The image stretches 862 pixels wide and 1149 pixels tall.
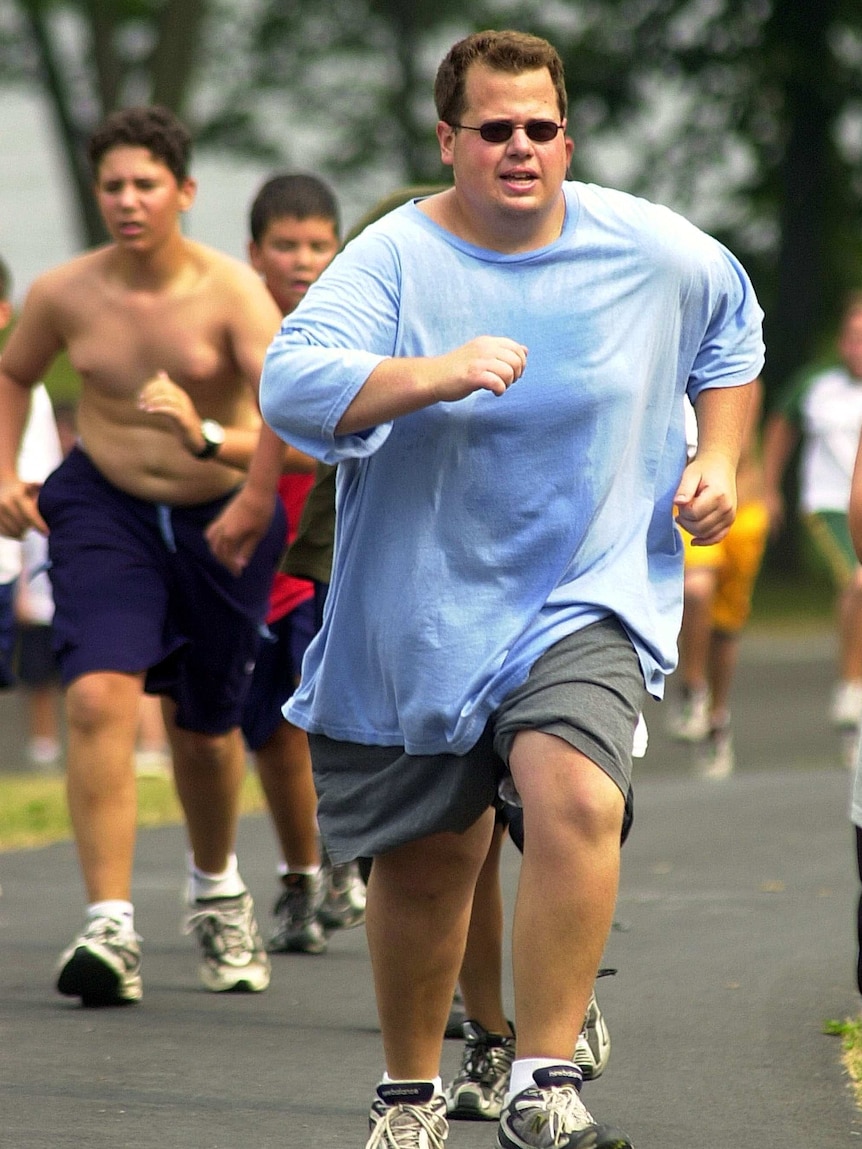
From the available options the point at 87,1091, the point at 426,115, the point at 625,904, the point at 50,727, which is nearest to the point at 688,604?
the point at 50,727

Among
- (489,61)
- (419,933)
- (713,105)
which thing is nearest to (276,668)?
(419,933)

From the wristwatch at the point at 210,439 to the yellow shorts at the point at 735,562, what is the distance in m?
6.43

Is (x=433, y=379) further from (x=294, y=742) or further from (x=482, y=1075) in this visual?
(x=294, y=742)

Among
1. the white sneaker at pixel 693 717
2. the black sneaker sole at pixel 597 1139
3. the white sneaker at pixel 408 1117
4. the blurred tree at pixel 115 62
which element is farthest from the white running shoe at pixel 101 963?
the blurred tree at pixel 115 62

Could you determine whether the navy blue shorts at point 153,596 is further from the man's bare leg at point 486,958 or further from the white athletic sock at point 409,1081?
the white athletic sock at point 409,1081

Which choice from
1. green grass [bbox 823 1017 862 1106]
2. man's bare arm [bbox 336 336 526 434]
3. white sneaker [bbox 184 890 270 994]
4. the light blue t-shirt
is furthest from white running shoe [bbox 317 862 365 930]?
man's bare arm [bbox 336 336 526 434]

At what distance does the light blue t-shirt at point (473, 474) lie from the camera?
12.0 feet

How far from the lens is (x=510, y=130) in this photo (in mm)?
3740

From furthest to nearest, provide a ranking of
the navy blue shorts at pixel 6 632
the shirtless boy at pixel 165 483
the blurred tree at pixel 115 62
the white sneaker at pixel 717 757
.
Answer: the blurred tree at pixel 115 62 < the white sneaker at pixel 717 757 < the navy blue shorts at pixel 6 632 < the shirtless boy at pixel 165 483

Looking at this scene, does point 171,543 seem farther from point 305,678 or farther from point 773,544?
point 773,544

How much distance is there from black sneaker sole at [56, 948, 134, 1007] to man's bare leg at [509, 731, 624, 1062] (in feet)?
6.29

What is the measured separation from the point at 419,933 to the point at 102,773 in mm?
1843

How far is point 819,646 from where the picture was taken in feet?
70.3

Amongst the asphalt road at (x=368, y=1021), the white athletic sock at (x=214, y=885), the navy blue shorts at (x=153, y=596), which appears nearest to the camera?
the asphalt road at (x=368, y=1021)
